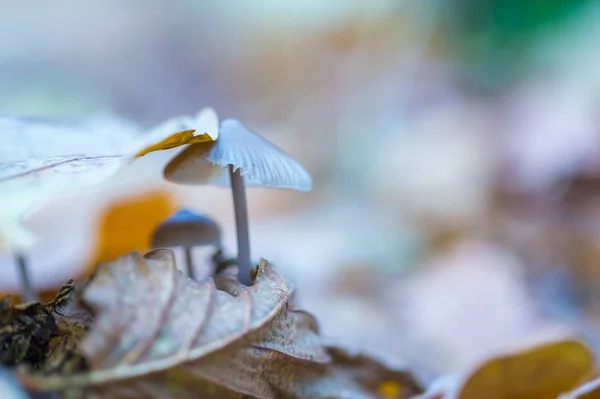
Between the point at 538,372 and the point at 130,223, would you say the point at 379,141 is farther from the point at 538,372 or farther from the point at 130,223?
the point at 538,372

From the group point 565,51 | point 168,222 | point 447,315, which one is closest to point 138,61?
point 565,51

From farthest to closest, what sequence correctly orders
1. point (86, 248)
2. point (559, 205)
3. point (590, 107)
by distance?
point (590, 107), point (559, 205), point (86, 248)

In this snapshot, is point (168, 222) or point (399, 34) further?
point (399, 34)

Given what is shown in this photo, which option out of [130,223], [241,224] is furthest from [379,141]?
[241,224]

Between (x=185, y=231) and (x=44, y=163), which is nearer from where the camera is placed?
(x=44, y=163)

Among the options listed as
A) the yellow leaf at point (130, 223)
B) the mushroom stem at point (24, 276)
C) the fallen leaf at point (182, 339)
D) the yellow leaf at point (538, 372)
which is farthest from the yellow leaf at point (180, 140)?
the yellow leaf at point (130, 223)

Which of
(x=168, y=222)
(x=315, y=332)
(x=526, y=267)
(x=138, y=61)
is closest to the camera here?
(x=315, y=332)

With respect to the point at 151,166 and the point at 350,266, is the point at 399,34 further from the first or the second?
the point at 350,266

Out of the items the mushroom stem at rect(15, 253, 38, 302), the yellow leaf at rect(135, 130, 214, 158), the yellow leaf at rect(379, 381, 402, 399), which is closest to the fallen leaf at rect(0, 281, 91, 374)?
the yellow leaf at rect(135, 130, 214, 158)
